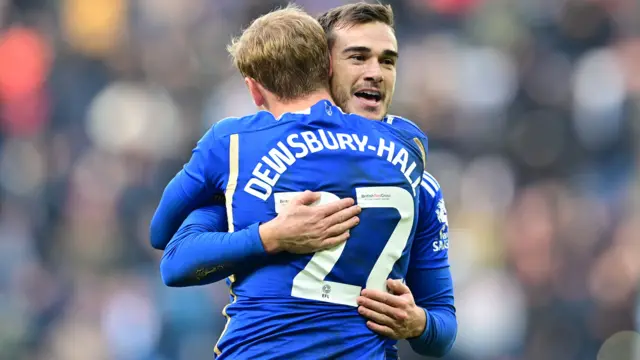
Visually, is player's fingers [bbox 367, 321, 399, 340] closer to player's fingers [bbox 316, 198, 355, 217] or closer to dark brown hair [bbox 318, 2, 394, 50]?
player's fingers [bbox 316, 198, 355, 217]

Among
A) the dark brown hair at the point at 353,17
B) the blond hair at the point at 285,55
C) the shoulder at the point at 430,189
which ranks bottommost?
the shoulder at the point at 430,189

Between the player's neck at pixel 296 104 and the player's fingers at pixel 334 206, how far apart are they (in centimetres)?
32

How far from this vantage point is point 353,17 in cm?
373

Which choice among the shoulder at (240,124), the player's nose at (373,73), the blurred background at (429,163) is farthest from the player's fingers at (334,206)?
the blurred background at (429,163)

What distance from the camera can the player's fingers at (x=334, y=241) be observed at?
3182 mm

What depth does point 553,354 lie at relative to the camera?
8.42 m

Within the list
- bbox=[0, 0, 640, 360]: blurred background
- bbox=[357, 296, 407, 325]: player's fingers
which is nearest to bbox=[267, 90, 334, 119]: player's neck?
bbox=[357, 296, 407, 325]: player's fingers

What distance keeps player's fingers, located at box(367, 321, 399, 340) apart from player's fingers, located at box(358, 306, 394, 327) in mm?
10

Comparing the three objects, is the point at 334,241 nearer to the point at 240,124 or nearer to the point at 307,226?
the point at 307,226

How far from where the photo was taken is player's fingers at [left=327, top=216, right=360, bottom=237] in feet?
10.4

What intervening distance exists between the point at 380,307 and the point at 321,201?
353mm

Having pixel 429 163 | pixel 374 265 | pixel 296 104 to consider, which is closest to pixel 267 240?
pixel 374 265

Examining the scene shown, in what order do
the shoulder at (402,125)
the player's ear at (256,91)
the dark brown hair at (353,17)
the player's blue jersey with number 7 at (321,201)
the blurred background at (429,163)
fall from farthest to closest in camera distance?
the blurred background at (429,163)
the dark brown hair at (353,17)
the shoulder at (402,125)
the player's ear at (256,91)
the player's blue jersey with number 7 at (321,201)

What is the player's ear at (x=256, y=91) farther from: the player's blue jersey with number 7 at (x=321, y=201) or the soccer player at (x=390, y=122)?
the soccer player at (x=390, y=122)
